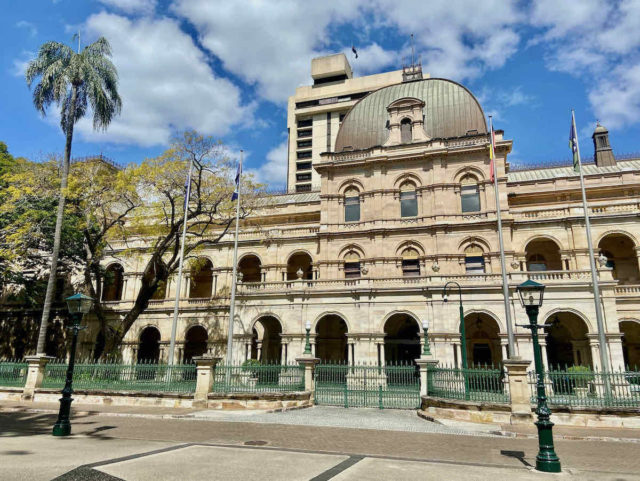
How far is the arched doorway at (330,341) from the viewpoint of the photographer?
1261 inches

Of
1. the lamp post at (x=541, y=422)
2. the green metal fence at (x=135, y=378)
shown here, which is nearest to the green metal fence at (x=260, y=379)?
the green metal fence at (x=135, y=378)

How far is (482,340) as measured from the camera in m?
30.0

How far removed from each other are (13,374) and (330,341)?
19.0m

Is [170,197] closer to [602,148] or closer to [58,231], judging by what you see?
[58,231]

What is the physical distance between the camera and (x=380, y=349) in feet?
90.8

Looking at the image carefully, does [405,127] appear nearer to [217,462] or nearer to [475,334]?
[475,334]

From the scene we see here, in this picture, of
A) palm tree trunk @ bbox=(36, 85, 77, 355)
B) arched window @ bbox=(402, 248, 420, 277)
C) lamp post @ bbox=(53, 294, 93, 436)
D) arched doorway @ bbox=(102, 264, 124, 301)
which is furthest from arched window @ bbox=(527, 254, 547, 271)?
arched doorway @ bbox=(102, 264, 124, 301)

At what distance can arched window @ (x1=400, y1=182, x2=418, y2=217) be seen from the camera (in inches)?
1323

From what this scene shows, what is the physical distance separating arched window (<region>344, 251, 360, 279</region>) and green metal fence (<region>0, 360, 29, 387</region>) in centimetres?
2060

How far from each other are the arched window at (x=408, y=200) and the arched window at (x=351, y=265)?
4.79m

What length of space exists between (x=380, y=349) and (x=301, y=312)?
571 centimetres

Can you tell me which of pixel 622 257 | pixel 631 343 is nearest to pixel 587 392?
pixel 631 343

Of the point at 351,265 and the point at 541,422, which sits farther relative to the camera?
the point at 351,265

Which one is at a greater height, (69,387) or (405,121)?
(405,121)
